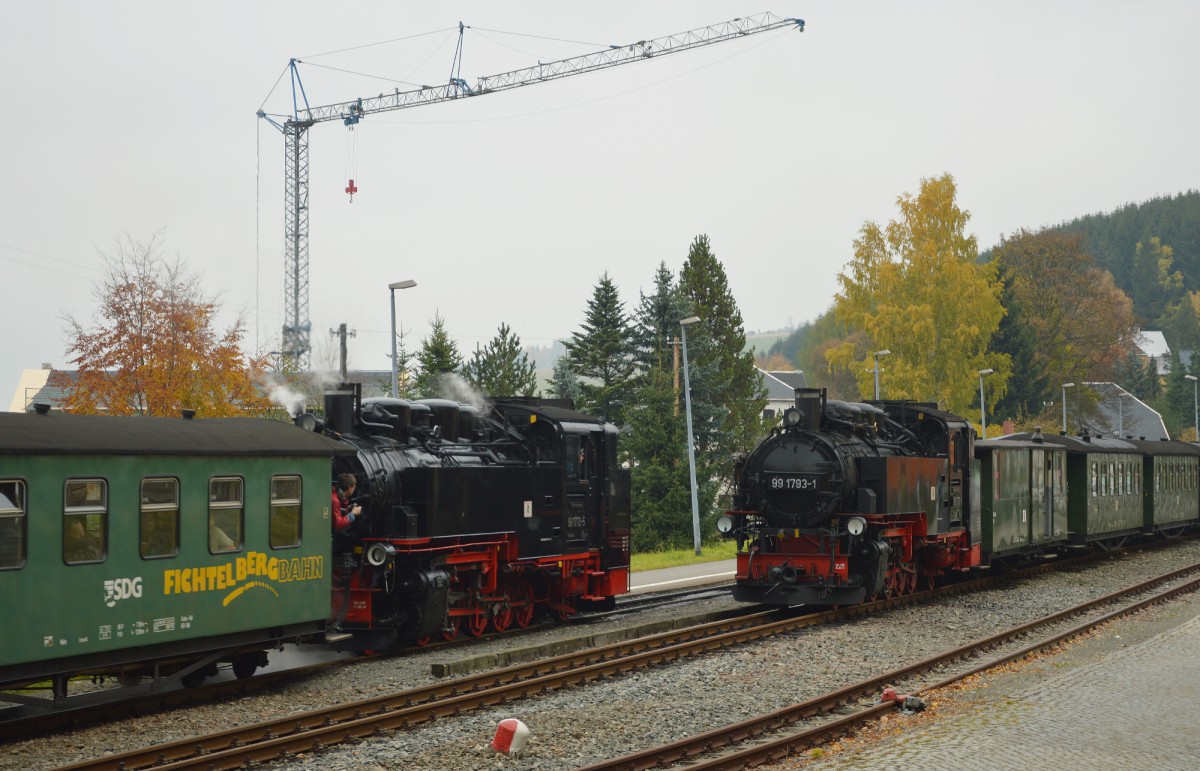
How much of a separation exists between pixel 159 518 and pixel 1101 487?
77.2ft

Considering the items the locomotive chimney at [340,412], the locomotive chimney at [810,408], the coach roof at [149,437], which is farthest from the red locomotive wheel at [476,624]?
the locomotive chimney at [810,408]

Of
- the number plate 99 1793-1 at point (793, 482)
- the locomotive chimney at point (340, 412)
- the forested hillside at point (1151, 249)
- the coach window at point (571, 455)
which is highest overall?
the forested hillside at point (1151, 249)

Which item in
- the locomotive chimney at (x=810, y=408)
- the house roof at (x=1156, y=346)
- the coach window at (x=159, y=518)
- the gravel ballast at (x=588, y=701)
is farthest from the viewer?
the house roof at (x=1156, y=346)

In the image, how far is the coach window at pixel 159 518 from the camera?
35.2 ft

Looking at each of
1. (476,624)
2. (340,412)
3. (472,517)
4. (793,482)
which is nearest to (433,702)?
(472,517)

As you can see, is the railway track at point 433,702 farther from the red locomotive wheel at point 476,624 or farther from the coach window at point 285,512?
the red locomotive wheel at point 476,624

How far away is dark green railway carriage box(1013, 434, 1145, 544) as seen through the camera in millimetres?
27188

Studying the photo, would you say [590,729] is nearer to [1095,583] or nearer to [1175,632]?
[1175,632]

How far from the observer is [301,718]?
10.3 metres

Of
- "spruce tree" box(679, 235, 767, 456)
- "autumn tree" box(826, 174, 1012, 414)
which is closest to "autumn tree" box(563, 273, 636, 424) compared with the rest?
"spruce tree" box(679, 235, 767, 456)

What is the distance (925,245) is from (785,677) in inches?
1530

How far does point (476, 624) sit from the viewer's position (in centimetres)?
1606

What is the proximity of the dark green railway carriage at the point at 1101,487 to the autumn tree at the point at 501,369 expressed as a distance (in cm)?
1760

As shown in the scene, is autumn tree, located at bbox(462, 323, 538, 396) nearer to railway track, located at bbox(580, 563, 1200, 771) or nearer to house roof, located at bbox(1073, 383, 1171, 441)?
railway track, located at bbox(580, 563, 1200, 771)
